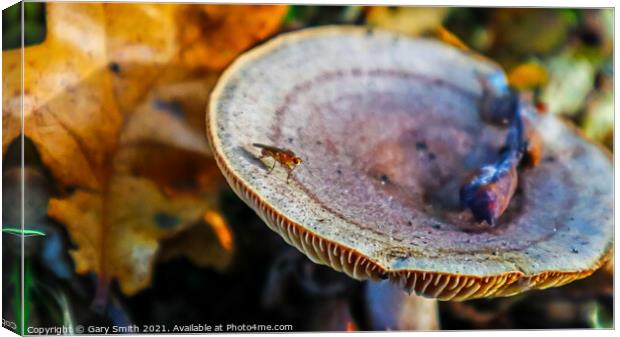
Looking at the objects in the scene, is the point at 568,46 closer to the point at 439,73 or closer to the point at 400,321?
the point at 439,73

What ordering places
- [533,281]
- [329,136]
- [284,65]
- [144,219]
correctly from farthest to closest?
1. [144,219]
2. [284,65]
3. [329,136]
4. [533,281]

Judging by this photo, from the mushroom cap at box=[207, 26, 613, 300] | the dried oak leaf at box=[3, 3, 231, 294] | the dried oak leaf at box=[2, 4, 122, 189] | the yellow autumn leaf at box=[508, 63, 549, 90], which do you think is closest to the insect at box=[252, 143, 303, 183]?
the mushroom cap at box=[207, 26, 613, 300]

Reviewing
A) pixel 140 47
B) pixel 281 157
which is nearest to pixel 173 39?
pixel 140 47

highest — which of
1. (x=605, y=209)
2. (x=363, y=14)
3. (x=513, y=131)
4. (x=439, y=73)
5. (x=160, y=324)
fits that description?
(x=363, y=14)

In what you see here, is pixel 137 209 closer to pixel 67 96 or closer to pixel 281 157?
pixel 67 96

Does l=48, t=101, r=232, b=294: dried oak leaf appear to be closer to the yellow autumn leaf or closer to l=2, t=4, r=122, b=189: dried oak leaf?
l=2, t=4, r=122, b=189: dried oak leaf

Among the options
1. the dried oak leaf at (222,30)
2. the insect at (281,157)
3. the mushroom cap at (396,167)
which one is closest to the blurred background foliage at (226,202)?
the dried oak leaf at (222,30)

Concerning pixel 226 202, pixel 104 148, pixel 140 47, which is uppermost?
pixel 140 47

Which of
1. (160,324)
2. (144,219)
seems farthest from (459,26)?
(160,324)
